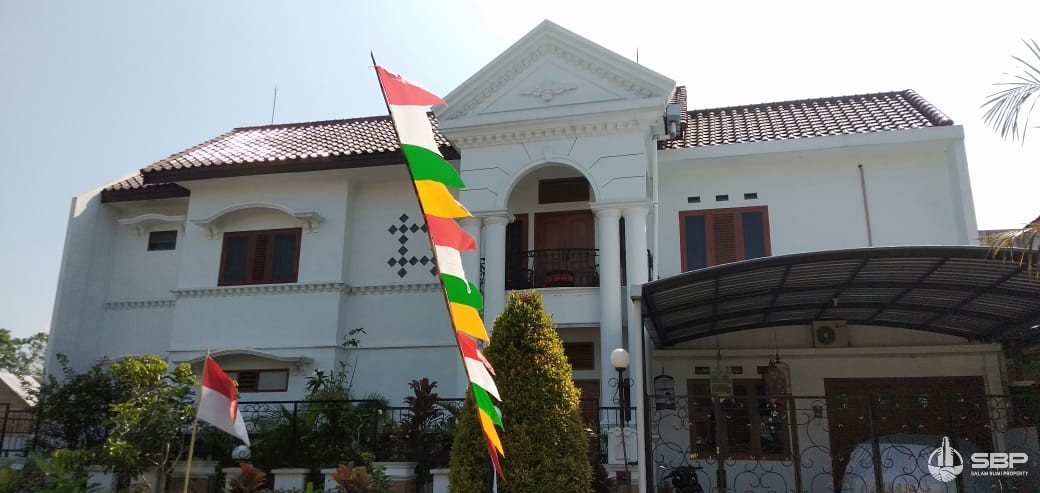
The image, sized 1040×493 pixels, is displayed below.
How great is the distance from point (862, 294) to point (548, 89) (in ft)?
21.6

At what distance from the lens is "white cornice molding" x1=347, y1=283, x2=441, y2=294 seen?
53.7 feet

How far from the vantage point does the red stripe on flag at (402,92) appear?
556 centimetres

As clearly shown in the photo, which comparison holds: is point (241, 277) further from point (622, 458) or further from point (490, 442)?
point (490, 442)

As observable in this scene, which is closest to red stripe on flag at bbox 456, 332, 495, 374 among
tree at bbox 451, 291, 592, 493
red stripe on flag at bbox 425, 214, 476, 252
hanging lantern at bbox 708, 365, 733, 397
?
red stripe on flag at bbox 425, 214, 476, 252

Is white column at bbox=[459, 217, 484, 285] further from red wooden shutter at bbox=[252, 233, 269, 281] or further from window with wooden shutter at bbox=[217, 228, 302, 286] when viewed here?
red wooden shutter at bbox=[252, 233, 269, 281]

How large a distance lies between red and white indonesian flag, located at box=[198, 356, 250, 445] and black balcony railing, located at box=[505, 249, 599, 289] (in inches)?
290

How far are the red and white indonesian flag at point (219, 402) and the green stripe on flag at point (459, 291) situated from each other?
139 inches

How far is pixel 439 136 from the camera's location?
17.5 m

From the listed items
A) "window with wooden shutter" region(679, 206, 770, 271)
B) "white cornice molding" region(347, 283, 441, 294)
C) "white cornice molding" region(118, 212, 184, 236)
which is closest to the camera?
"window with wooden shutter" region(679, 206, 770, 271)

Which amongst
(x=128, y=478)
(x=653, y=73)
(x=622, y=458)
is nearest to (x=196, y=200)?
(x=128, y=478)

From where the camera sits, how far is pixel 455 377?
15.5 meters

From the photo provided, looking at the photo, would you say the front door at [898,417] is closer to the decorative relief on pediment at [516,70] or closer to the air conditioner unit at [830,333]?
the air conditioner unit at [830,333]

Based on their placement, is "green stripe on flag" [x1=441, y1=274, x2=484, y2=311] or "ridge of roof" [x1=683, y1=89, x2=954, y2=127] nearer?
"green stripe on flag" [x1=441, y1=274, x2=484, y2=311]

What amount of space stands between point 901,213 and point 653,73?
5.60m
